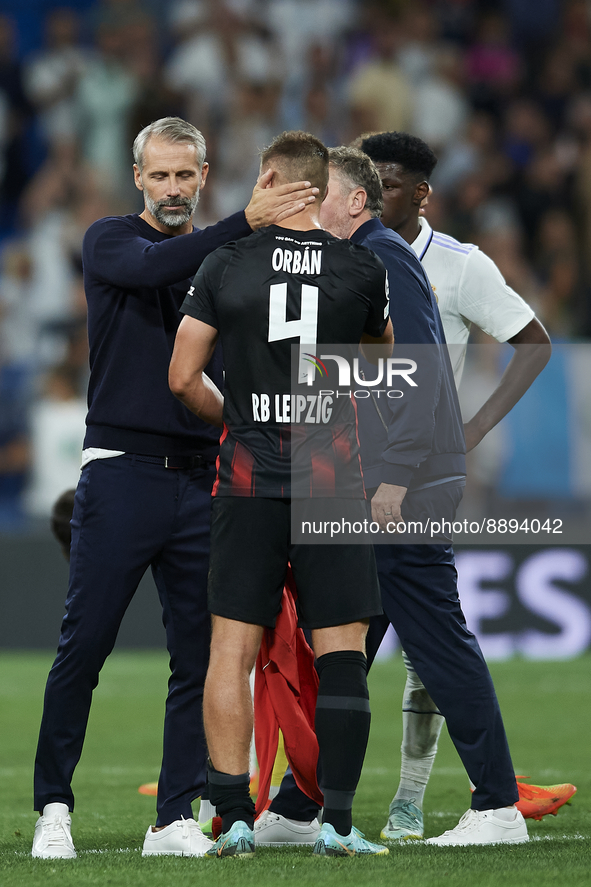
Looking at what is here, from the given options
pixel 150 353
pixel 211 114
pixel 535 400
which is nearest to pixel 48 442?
pixel 535 400

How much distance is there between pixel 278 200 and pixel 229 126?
883 cm

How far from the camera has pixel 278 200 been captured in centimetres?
353

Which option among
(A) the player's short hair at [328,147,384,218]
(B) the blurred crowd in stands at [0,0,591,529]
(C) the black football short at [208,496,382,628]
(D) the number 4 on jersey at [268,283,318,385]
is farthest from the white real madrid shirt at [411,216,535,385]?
(B) the blurred crowd in stands at [0,0,591,529]

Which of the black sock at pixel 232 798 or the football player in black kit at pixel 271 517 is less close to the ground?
the football player in black kit at pixel 271 517

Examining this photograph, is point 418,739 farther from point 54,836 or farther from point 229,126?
point 229,126

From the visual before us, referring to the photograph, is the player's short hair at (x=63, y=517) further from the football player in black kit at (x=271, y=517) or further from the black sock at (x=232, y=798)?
the black sock at (x=232, y=798)

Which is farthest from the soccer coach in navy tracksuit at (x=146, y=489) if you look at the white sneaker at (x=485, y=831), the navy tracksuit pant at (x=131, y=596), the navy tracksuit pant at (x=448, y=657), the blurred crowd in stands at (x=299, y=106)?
the blurred crowd in stands at (x=299, y=106)

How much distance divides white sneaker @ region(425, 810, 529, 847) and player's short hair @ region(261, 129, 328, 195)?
6.14 feet

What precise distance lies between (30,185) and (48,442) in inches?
152

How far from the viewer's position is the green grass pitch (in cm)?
316

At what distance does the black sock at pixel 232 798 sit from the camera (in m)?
3.42

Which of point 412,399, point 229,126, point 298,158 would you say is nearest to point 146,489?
point 412,399

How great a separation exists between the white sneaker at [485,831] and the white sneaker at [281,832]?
0.42 meters

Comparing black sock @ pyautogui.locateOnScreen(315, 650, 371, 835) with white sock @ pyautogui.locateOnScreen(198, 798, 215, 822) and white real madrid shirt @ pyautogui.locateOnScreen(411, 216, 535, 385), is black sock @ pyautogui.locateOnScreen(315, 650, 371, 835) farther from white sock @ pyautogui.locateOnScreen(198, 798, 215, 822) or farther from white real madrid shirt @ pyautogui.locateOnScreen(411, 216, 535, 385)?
white real madrid shirt @ pyautogui.locateOnScreen(411, 216, 535, 385)
